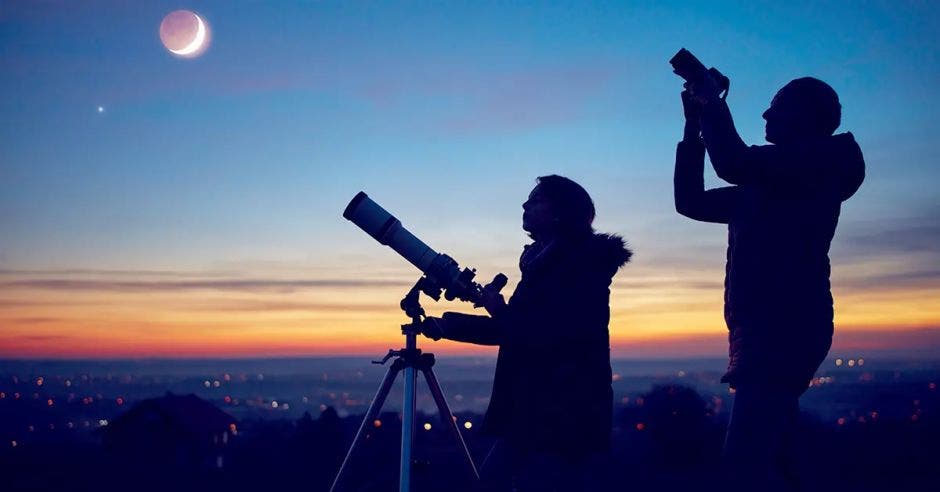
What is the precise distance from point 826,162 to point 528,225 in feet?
5.52

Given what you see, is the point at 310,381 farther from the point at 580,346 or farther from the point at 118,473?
the point at 580,346

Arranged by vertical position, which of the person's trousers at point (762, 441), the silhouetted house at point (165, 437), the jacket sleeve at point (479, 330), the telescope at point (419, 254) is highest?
the telescope at point (419, 254)

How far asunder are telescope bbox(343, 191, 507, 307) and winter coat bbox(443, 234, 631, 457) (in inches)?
10.9

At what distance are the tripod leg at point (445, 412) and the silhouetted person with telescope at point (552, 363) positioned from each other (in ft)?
0.93

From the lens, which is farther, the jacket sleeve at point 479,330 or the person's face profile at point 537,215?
the person's face profile at point 537,215

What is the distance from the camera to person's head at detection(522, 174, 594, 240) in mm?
4289

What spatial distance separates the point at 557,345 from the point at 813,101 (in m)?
1.74

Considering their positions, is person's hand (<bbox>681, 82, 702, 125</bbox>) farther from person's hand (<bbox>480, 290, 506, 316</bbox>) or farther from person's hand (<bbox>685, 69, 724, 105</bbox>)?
person's hand (<bbox>480, 290, 506, 316</bbox>)

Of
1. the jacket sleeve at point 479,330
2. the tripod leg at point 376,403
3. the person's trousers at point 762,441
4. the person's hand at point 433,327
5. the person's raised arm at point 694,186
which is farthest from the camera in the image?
the tripod leg at point 376,403

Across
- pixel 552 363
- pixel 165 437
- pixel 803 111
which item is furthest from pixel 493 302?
pixel 165 437

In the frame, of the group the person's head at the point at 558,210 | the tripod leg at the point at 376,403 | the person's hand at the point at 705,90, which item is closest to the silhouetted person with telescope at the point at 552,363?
the person's head at the point at 558,210

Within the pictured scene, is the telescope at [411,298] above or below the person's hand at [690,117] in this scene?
below

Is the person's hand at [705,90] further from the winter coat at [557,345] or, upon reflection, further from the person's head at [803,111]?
the winter coat at [557,345]

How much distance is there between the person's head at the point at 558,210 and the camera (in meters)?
4.29
